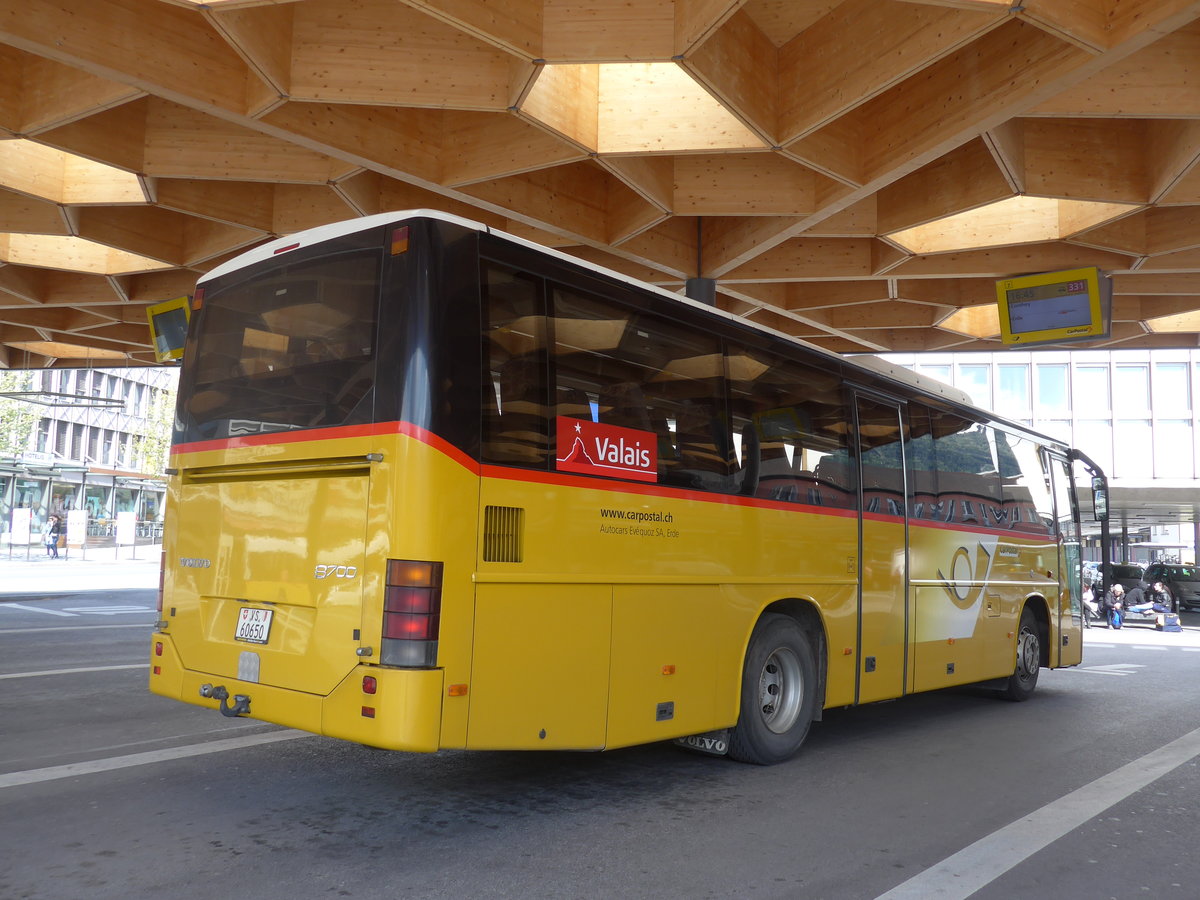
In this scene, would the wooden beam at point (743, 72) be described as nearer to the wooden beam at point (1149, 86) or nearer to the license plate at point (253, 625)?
the wooden beam at point (1149, 86)

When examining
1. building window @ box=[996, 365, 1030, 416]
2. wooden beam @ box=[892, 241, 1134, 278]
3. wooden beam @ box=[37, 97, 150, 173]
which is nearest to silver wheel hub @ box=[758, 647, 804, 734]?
wooden beam @ box=[892, 241, 1134, 278]

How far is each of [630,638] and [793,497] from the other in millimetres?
2205

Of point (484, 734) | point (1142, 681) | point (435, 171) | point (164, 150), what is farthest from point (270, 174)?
point (1142, 681)

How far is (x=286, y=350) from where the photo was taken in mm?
5852

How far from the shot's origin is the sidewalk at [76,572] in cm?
2552

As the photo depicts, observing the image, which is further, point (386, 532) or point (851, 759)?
point (851, 759)

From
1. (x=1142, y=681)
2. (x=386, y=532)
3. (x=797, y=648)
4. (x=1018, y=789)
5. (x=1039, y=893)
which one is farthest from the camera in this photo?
(x=1142, y=681)

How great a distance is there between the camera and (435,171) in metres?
10.1

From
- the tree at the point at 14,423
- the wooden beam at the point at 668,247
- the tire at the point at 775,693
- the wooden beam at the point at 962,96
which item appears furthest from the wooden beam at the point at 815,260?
the tree at the point at 14,423

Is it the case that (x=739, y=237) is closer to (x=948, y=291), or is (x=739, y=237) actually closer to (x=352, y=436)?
(x=948, y=291)

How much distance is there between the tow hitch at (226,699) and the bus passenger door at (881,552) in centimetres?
505

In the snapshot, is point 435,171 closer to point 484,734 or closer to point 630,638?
point 630,638

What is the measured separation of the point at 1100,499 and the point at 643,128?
8587 mm

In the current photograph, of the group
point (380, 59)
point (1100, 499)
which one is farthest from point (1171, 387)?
point (380, 59)
